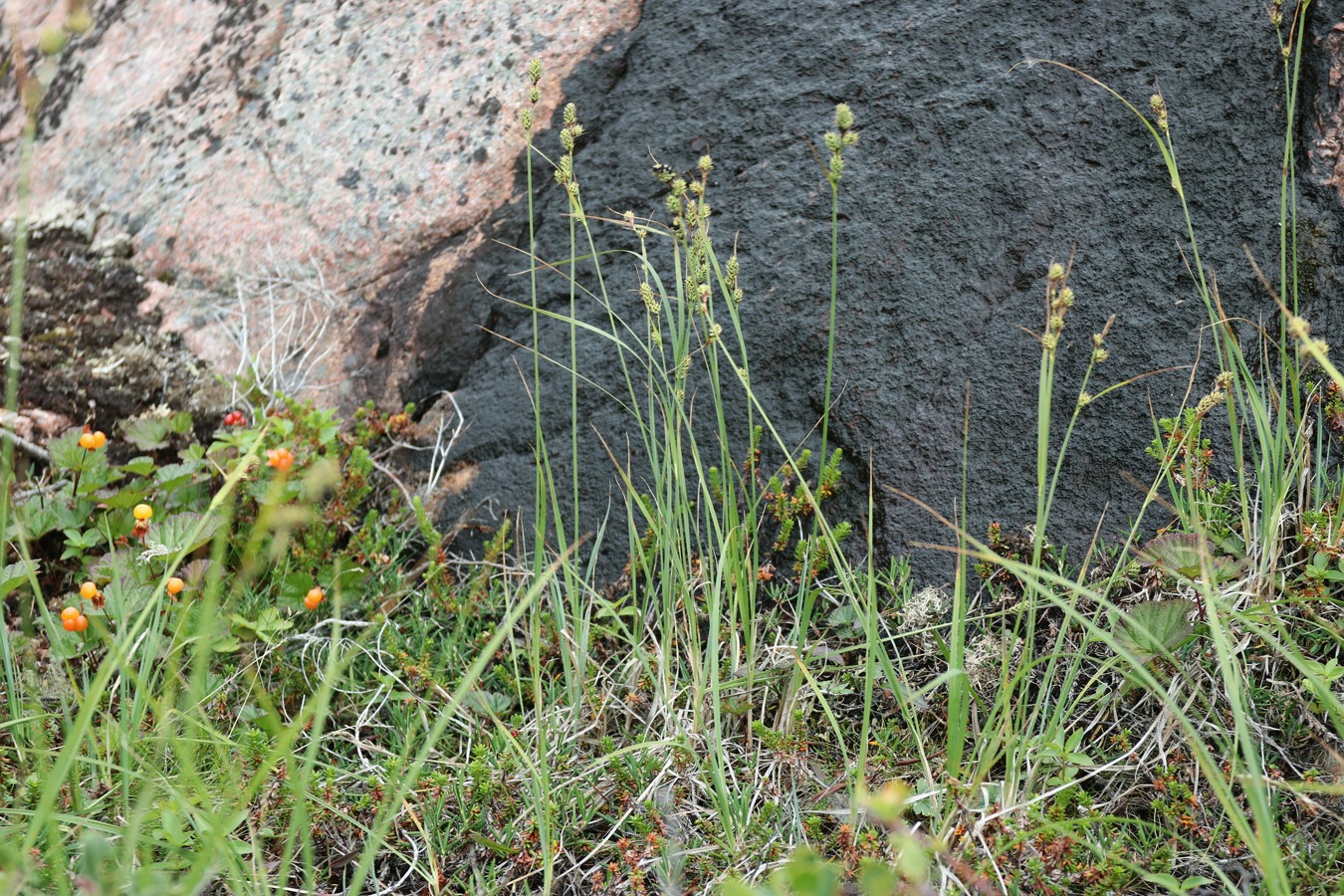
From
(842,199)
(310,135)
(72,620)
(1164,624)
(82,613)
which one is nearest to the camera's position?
(1164,624)

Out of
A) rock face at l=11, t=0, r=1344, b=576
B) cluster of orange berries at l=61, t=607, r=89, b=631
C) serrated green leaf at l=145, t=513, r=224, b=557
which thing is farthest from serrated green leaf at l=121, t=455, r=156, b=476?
rock face at l=11, t=0, r=1344, b=576

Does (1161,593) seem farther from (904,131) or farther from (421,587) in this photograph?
(421,587)

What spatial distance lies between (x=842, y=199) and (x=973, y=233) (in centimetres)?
31

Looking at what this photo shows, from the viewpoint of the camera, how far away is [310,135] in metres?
3.18

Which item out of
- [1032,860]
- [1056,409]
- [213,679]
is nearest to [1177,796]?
[1032,860]

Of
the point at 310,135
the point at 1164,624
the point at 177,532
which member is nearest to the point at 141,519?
the point at 177,532

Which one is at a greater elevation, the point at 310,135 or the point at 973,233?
the point at 310,135

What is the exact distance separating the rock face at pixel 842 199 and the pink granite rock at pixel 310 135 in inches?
0.4

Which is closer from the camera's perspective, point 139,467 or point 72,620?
point 72,620

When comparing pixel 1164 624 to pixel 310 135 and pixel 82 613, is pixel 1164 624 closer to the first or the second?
pixel 82 613

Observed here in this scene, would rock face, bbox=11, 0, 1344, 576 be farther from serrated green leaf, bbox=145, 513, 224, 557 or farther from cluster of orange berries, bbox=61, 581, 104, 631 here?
cluster of orange berries, bbox=61, 581, 104, 631

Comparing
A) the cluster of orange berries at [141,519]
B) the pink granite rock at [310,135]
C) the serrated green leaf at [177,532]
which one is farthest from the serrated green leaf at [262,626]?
the pink granite rock at [310,135]

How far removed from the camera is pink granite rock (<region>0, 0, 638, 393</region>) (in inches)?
117

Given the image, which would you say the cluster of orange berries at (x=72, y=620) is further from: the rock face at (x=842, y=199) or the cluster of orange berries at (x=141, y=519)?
the rock face at (x=842, y=199)
